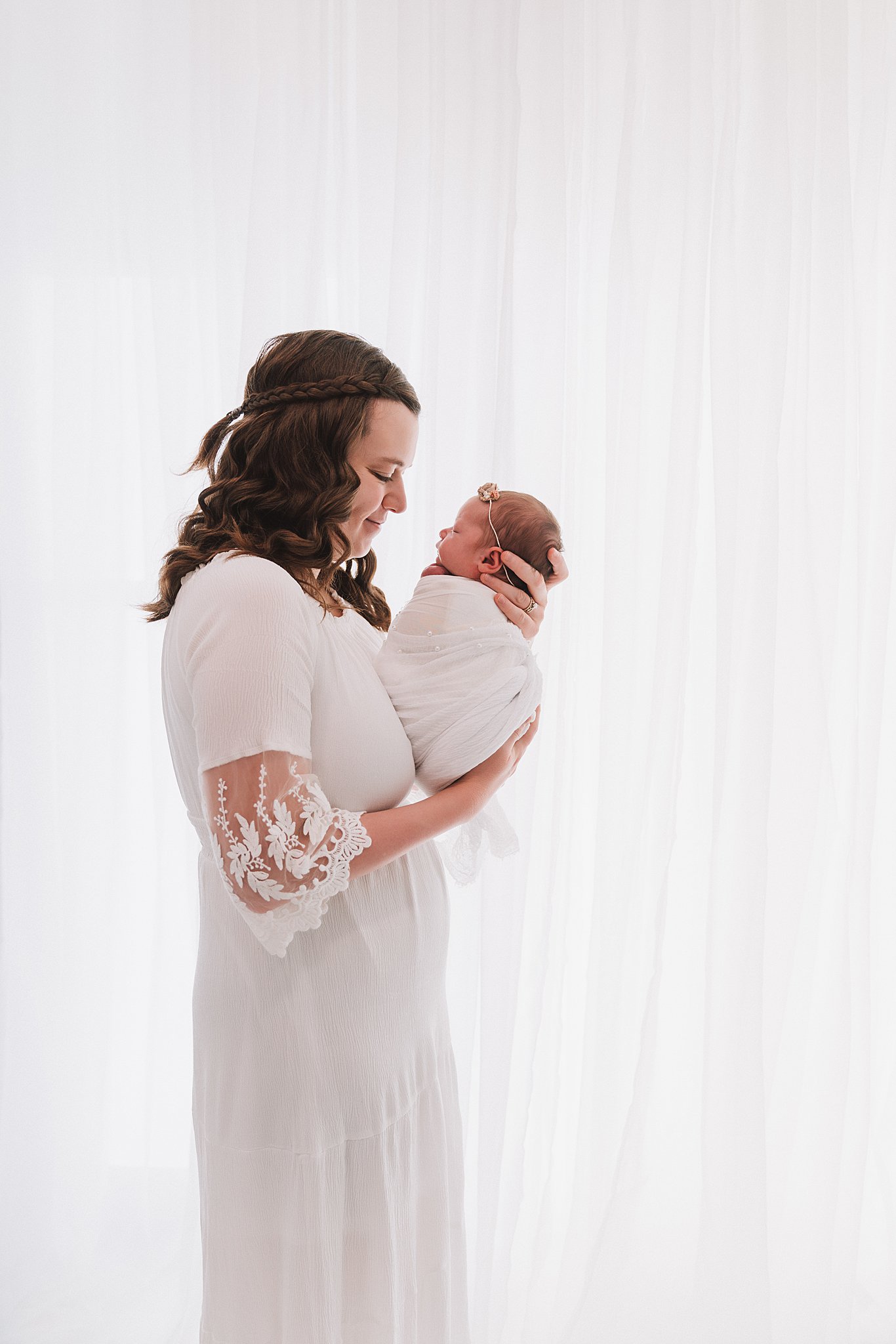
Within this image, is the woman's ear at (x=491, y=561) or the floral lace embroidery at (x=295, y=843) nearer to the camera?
the floral lace embroidery at (x=295, y=843)

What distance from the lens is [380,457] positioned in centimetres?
116

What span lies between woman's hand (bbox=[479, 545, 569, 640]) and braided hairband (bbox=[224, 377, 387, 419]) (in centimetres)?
29

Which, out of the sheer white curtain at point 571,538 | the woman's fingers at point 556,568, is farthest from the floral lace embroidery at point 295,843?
the sheer white curtain at point 571,538

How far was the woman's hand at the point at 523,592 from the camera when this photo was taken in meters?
1.22

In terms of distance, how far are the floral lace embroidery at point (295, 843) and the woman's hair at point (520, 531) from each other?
1.58ft

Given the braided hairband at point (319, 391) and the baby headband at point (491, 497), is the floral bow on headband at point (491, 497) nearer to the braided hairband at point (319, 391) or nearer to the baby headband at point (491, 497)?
the baby headband at point (491, 497)

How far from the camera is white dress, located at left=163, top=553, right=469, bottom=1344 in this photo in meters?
0.97

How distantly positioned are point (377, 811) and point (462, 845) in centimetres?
33

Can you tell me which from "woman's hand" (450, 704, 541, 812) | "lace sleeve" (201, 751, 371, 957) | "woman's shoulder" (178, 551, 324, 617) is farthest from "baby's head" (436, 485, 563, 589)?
"lace sleeve" (201, 751, 371, 957)

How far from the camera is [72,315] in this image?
69.7 inches

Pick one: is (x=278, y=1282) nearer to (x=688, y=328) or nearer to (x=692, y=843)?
(x=692, y=843)

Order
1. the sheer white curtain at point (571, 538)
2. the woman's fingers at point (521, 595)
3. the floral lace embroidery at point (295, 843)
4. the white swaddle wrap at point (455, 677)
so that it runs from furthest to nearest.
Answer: the sheer white curtain at point (571, 538) < the woman's fingers at point (521, 595) < the white swaddle wrap at point (455, 677) < the floral lace embroidery at point (295, 843)

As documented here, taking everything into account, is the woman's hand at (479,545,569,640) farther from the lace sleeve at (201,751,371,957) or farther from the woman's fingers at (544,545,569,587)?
the lace sleeve at (201,751,371,957)

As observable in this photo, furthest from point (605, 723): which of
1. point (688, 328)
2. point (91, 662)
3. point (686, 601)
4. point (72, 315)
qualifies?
point (72, 315)
